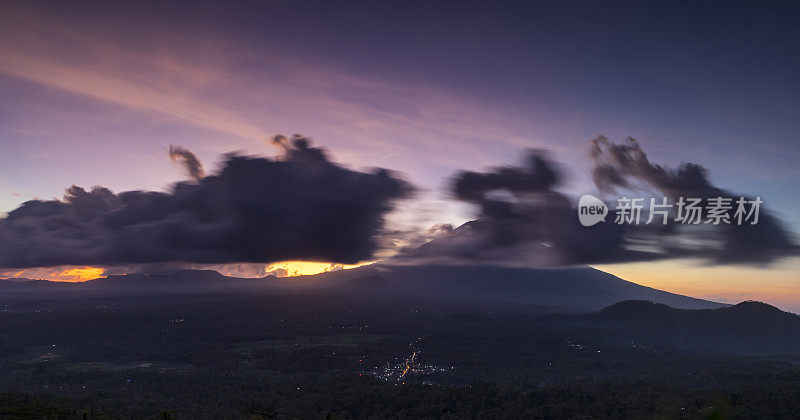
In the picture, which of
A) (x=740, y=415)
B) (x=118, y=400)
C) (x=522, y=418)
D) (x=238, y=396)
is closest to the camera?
(x=740, y=415)

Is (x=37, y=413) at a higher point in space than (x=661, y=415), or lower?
lower

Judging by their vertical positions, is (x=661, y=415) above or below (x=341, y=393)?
above

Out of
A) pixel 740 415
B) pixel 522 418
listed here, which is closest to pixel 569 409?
pixel 522 418

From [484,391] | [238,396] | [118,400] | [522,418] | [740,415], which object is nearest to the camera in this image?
[740,415]

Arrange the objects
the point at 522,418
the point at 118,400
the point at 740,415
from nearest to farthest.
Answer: the point at 740,415, the point at 522,418, the point at 118,400

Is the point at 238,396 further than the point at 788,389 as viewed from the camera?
Yes

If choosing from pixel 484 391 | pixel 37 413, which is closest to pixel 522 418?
pixel 484 391

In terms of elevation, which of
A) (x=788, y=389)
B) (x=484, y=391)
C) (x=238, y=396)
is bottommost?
(x=238, y=396)

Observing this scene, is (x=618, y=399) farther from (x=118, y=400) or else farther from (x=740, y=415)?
(x=118, y=400)

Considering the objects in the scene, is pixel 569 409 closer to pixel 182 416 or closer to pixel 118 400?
pixel 182 416
